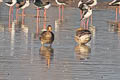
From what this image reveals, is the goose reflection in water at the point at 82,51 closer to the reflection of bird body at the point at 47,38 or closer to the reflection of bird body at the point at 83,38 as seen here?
the reflection of bird body at the point at 83,38

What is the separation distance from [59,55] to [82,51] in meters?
1.27

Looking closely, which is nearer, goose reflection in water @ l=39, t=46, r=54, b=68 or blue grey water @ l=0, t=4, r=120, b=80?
blue grey water @ l=0, t=4, r=120, b=80

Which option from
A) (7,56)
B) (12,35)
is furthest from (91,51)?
(12,35)

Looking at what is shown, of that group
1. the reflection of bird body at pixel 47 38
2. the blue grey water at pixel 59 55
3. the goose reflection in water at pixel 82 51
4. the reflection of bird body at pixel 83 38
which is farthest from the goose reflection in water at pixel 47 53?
the reflection of bird body at pixel 83 38

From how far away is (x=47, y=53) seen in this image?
18.5 meters

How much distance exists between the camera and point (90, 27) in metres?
27.2

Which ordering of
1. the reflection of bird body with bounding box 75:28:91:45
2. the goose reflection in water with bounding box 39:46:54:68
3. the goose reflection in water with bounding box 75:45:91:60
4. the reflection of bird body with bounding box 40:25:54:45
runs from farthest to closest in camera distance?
the reflection of bird body with bounding box 75:28:91:45
the reflection of bird body with bounding box 40:25:54:45
the goose reflection in water with bounding box 75:45:91:60
the goose reflection in water with bounding box 39:46:54:68

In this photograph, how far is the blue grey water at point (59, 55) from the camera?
14.7 m

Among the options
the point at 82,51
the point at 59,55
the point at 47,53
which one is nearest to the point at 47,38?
the point at 82,51

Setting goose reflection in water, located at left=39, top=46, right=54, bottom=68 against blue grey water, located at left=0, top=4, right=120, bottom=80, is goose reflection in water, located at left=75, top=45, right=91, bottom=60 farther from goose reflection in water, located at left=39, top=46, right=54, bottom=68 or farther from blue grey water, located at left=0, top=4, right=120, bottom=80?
goose reflection in water, located at left=39, top=46, right=54, bottom=68

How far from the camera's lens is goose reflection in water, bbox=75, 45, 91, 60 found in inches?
702

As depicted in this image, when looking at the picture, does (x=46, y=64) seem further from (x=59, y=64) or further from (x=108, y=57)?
(x=108, y=57)

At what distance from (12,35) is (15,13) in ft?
36.1

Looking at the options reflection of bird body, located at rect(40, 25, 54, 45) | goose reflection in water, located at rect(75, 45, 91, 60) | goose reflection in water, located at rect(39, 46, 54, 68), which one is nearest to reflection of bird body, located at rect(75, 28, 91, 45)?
goose reflection in water, located at rect(75, 45, 91, 60)
